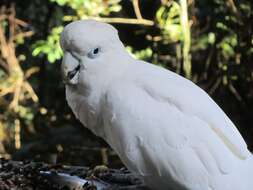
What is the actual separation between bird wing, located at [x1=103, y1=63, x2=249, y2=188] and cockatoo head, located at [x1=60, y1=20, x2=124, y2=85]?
57mm

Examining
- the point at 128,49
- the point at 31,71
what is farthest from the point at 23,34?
the point at 128,49

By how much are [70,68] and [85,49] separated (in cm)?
5

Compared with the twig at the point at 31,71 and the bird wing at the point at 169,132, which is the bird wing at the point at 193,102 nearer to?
the bird wing at the point at 169,132

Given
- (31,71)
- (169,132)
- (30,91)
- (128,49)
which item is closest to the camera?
(169,132)

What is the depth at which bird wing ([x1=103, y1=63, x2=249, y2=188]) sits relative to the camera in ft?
3.21

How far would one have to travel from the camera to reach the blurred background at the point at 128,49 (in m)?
2.47

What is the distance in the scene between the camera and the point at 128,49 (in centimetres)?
266

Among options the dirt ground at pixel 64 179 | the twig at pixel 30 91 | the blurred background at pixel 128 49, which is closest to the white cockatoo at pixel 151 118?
the dirt ground at pixel 64 179

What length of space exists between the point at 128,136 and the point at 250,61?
1.58 meters

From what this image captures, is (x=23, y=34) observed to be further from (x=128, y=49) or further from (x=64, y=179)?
(x=64, y=179)

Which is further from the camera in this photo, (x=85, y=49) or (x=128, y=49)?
(x=128, y=49)

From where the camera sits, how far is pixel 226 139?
1004 mm

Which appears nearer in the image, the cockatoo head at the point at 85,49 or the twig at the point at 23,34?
the cockatoo head at the point at 85,49

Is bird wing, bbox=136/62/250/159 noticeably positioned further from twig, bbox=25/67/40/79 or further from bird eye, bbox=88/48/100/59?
twig, bbox=25/67/40/79
